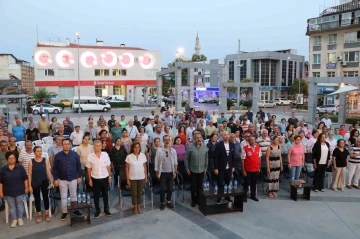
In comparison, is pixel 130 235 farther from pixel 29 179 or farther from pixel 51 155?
pixel 51 155

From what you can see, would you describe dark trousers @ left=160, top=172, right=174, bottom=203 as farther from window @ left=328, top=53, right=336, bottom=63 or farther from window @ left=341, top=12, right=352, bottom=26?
window @ left=328, top=53, right=336, bottom=63

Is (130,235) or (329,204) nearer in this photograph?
(130,235)

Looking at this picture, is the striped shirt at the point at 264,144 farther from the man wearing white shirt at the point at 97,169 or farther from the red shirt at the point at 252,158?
the man wearing white shirt at the point at 97,169

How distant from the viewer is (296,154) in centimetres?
829

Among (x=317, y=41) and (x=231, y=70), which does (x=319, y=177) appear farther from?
(x=231, y=70)

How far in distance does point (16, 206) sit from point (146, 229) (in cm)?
268

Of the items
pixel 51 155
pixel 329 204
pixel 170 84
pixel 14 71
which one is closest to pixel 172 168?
pixel 51 155

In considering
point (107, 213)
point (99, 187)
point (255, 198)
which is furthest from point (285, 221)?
point (99, 187)

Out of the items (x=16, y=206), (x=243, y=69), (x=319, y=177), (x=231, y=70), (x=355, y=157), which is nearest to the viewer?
(x=16, y=206)

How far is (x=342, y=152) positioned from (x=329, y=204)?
167cm

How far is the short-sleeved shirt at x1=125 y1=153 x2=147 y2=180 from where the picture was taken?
22.4 ft

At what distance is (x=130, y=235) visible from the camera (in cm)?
603

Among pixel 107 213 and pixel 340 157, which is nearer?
pixel 107 213

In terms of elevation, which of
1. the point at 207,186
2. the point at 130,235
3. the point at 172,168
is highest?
the point at 172,168
